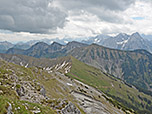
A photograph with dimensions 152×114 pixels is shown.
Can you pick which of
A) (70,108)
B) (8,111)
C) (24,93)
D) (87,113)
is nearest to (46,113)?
(8,111)

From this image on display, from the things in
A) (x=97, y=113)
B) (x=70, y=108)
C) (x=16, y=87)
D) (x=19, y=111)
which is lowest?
(x=97, y=113)

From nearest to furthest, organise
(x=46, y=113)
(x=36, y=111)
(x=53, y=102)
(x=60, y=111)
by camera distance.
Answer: (x=36, y=111)
(x=46, y=113)
(x=60, y=111)
(x=53, y=102)

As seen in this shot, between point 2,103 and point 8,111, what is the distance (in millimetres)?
1508

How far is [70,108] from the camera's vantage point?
1678 inches

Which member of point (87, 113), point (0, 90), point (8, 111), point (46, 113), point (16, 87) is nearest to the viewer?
point (8, 111)

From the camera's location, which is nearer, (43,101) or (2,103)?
(2,103)

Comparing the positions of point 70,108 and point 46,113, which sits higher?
point 46,113

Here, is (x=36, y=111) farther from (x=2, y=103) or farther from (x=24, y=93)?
(x=24, y=93)

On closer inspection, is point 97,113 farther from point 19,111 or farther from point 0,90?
point 19,111

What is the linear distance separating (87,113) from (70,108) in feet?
87.2

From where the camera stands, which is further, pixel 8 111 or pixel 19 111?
pixel 19 111

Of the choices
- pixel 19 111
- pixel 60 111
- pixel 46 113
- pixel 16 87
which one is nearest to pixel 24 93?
pixel 16 87

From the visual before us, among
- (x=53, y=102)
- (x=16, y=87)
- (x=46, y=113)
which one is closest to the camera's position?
(x=46, y=113)

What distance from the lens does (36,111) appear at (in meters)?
25.6
